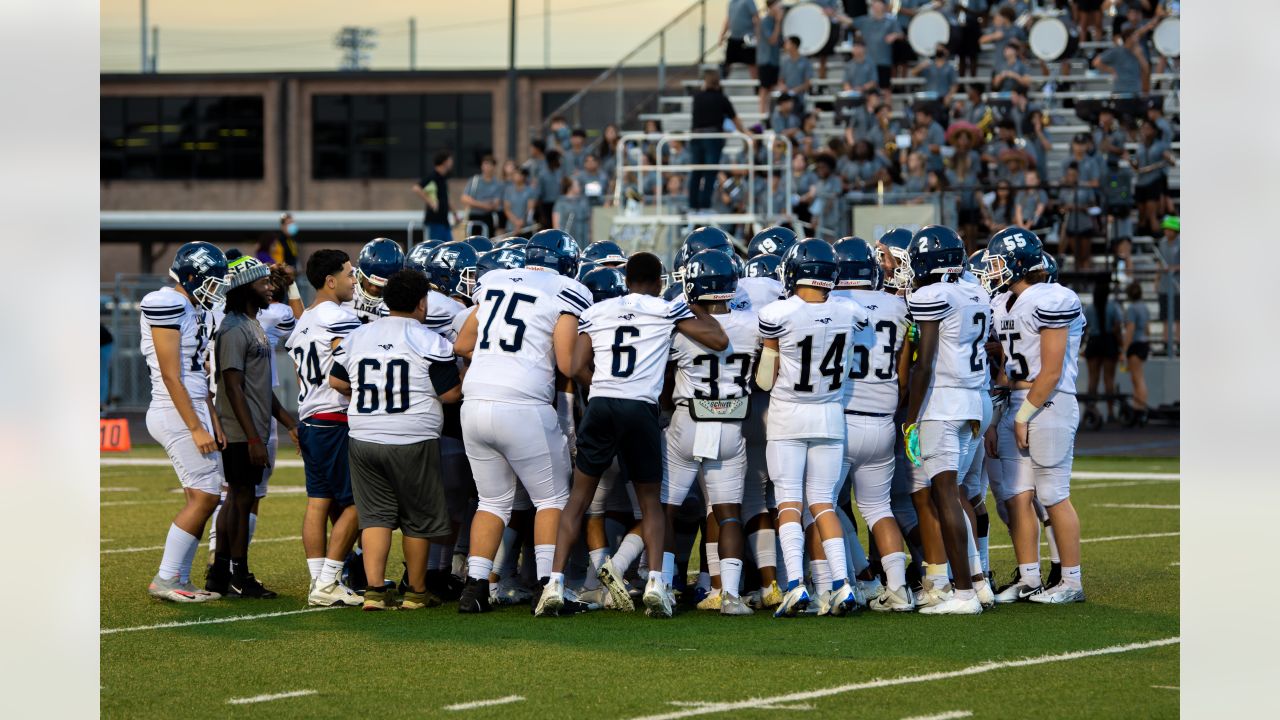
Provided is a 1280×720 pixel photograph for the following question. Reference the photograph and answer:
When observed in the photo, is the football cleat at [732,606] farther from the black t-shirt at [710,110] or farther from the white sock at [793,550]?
the black t-shirt at [710,110]

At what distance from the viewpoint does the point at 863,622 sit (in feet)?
26.3

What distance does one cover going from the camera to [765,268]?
9203 millimetres

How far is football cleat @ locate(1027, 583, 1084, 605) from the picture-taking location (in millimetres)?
8641

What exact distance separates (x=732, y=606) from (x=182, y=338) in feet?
11.0

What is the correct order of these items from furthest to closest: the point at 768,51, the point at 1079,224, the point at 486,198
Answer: the point at 768,51 < the point at 486,198 < the point at 1079,224

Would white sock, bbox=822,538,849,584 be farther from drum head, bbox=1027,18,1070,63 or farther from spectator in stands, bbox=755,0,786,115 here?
drum head, bbox=1027,18,1070,63

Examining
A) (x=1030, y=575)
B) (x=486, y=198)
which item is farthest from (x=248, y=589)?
(x=486, y=198)

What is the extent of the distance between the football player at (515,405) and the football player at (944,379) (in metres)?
1.78

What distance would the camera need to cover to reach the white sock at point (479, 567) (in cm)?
827

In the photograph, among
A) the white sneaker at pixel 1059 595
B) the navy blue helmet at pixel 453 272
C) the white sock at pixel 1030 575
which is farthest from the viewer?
the navy blue helmet at pixel 453 272

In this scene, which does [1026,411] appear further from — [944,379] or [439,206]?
[439,206]

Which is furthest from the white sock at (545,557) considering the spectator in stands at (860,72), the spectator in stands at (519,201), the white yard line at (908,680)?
the spectator in stands at (860,72)
